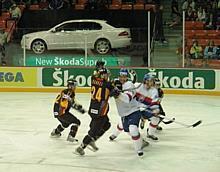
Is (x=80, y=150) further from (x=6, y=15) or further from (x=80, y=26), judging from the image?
(x=6, y=15)

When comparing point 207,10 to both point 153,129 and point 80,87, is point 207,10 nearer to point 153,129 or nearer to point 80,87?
point 80,87

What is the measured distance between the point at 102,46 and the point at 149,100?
637cm

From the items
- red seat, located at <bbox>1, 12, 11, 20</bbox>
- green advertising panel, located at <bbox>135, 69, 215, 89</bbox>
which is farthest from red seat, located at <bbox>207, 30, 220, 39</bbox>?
red seat, located at <bbox>1, 12, 11, 20</bbox>

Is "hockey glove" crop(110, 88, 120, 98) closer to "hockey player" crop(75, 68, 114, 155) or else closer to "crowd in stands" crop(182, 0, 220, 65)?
"hockey player" crop(75, 68, 114, 155)

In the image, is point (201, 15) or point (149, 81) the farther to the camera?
→ point (201, 15)

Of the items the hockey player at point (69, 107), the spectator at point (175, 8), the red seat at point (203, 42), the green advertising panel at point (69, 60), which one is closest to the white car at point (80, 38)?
the green advertising panel at point (69, 60)

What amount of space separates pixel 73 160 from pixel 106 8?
11.1m

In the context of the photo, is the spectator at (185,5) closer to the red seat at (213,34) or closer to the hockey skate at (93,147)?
the red seat at (213,34)

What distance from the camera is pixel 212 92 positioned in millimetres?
13844

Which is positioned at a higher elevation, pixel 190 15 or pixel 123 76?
pixel 190 15

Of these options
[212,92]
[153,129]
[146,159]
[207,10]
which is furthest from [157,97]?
[207,10]

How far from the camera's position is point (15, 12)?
17578 mm

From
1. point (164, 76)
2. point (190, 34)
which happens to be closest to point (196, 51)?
point (190, 34)

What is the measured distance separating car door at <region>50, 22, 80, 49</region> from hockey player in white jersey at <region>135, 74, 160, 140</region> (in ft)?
20.8
